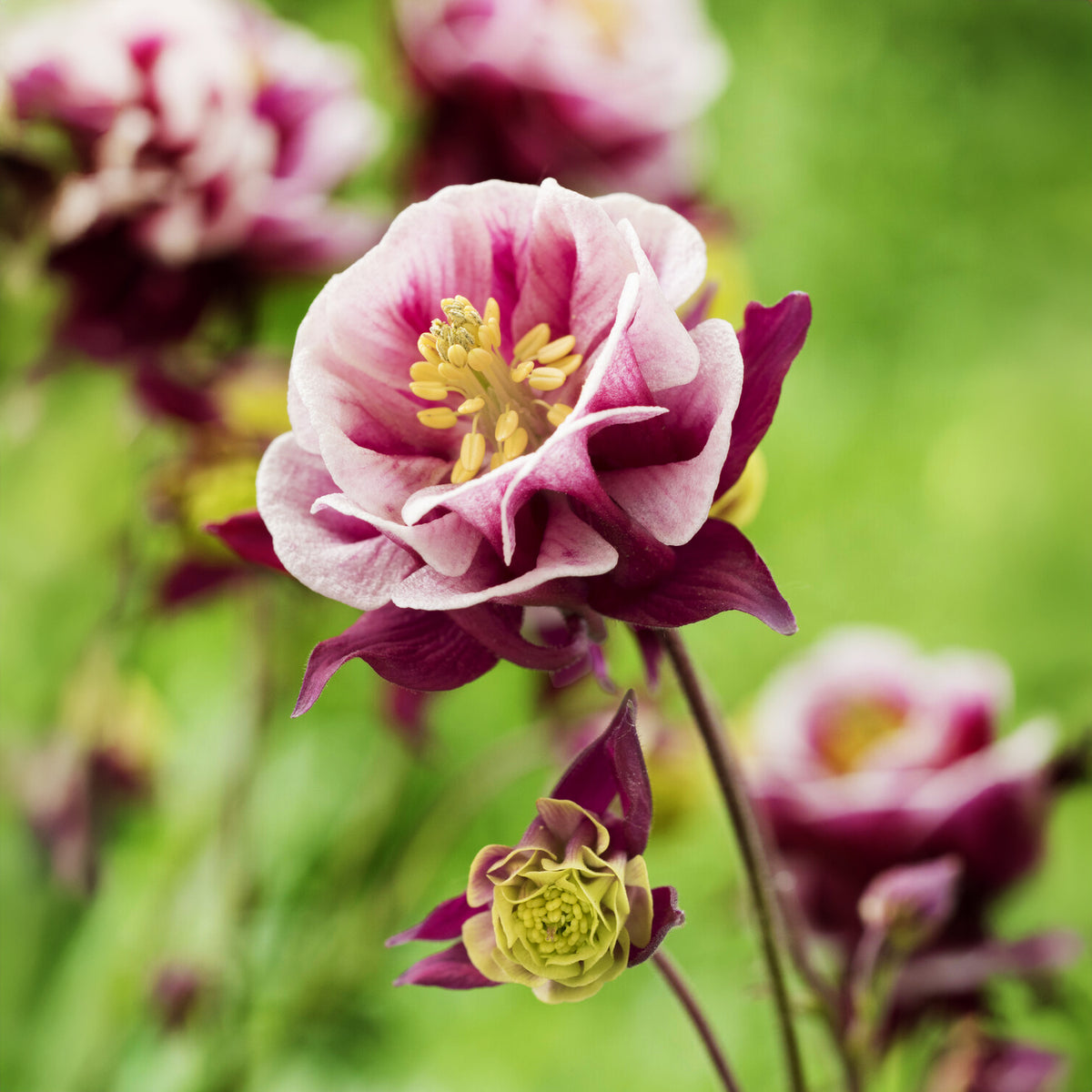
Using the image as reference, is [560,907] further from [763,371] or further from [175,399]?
[175,399]

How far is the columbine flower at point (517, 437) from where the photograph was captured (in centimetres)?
16

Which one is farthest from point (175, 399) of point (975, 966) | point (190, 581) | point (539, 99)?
point (975, 966)

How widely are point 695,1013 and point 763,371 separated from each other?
0.11 m

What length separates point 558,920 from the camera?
0.53ft

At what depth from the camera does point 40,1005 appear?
0.45 meters

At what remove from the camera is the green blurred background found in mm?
394

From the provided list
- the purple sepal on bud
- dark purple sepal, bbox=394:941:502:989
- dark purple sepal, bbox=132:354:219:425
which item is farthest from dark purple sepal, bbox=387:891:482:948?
dark purple sepal, bbox=132:354:219:425

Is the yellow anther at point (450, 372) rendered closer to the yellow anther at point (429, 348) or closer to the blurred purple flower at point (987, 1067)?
the yellow anther at point (429, 348)

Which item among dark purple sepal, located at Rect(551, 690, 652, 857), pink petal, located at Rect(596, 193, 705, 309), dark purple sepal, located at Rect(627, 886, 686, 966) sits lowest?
dark purple sepal, located at Rect(627, 886, 686, 966)

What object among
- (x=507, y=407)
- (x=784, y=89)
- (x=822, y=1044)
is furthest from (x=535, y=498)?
(x=784, y=89)

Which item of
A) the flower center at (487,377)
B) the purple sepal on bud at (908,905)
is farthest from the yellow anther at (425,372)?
the purple sepal on bud at (908,905)

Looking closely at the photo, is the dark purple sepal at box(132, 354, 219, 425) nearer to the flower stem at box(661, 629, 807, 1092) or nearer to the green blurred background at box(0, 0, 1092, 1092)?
the green blurred background at box(0, 0, 1092, 1092)

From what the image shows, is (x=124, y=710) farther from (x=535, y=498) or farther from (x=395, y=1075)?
(x=535, y=498)

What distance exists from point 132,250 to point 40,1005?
0.29 m
